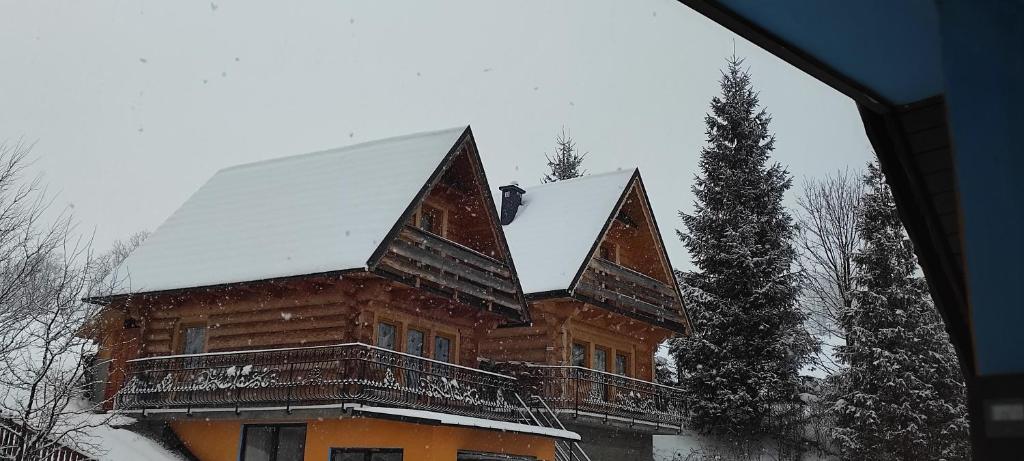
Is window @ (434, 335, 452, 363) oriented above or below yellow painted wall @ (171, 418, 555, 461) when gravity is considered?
above

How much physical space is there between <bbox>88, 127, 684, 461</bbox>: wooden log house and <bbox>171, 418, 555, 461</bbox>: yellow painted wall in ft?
0.12

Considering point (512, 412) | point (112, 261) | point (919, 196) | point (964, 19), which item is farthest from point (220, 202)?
point (112, 261)

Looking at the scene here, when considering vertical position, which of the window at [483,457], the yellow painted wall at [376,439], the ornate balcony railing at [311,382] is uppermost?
the ornate balcony railing at [311,382]

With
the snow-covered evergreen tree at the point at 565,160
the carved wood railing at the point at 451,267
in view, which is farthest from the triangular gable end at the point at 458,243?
the snow-covered evergreen tree at the point at 565,160

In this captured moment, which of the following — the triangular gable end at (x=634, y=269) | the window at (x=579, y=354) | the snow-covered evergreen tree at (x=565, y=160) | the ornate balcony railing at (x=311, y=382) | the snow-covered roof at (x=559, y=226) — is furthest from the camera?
the snow-covered evergreen tree at (x=565, y=160)

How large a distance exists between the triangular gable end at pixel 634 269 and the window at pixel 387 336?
606 centimetres

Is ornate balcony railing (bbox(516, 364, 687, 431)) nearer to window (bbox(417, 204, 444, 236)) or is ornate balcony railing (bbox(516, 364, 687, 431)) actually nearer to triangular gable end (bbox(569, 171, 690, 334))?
triangular gable end (bbox(569, 171, 690, 334))

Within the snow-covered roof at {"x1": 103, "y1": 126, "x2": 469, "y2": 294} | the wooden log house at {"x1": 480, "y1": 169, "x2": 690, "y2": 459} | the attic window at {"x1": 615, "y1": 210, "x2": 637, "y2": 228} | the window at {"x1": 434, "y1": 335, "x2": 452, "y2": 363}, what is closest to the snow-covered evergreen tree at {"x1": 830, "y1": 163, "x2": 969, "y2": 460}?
the wooden log house at {"x1": 480, "y1": 169, "x2": 690, "y2": 459}

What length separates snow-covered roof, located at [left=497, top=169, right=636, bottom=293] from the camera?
80.3 ft

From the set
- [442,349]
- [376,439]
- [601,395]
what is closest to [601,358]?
[601,395]

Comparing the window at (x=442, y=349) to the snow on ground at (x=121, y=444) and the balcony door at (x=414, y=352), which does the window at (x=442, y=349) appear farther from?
the snow on ground at (x=121, y=444)

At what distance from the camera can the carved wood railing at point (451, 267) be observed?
19.1 metres

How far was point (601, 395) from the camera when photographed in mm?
24141

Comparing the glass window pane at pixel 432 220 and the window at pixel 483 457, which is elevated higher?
the glass window pane at pixel 432 220
